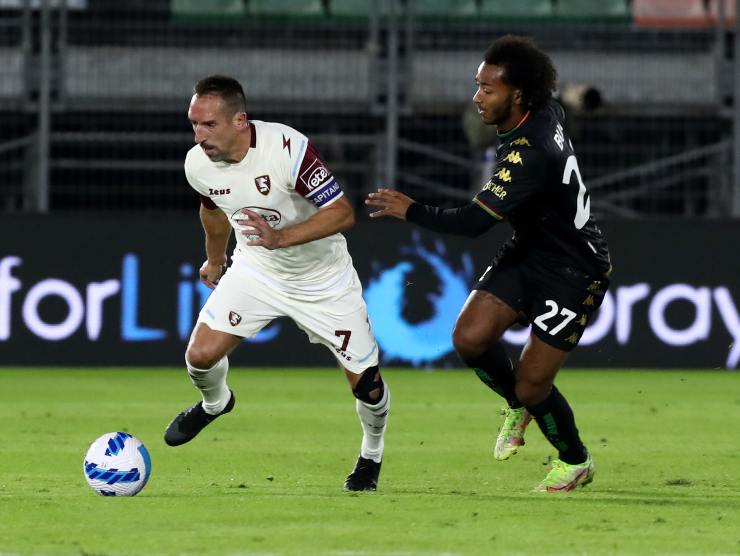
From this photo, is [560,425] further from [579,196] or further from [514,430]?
[579,196]

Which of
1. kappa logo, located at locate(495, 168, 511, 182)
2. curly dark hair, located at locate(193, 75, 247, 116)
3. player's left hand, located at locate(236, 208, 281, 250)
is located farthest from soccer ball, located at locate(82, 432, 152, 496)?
kappa logo, located at locate(495, 168, 511, 182)

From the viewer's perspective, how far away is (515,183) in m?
7.32

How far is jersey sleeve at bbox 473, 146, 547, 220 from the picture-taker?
7.31 metres

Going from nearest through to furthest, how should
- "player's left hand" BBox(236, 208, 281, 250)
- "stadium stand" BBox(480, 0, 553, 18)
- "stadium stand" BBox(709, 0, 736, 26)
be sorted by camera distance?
"player's left hand" BBox(236, 208, 281, 250)
"stadium stand" BBox(709, 0, 736, 26)
"stadium stand" BBox(480, 0, 553, 18)

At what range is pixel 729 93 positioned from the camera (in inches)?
725

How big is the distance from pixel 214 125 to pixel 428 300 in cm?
816

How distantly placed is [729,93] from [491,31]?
2.91m

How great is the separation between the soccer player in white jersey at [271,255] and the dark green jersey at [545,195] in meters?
0.77

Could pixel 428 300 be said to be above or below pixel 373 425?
below

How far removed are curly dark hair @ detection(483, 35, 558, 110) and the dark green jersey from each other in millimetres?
84

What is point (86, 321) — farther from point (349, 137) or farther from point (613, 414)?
point (613, 414)

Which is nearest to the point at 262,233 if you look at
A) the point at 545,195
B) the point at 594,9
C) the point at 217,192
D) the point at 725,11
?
the point at 217,192

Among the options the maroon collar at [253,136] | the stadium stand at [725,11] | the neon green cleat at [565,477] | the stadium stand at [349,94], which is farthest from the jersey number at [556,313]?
the stadium stand at [725,11]

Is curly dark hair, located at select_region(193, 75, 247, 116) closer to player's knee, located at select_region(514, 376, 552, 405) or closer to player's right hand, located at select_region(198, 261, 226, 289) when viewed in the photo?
player's right hand, located at select_region(198, 261, 226, 289)
